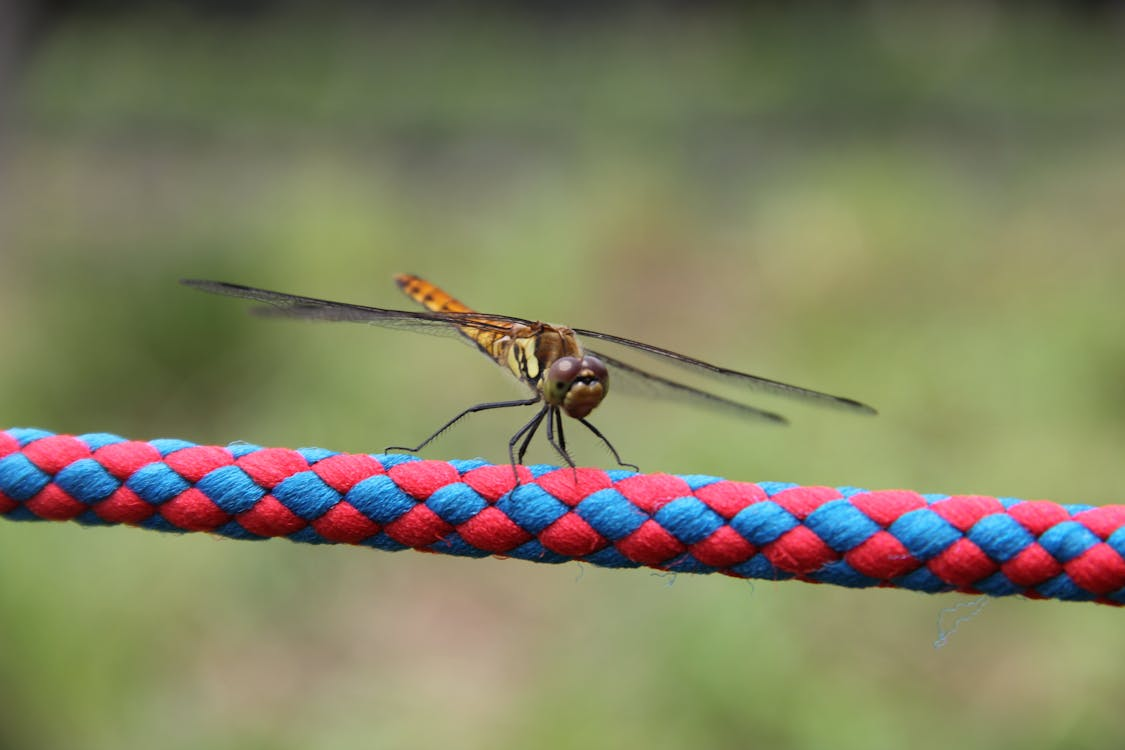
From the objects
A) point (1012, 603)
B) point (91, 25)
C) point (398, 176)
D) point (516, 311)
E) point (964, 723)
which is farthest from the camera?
point (91, 25)

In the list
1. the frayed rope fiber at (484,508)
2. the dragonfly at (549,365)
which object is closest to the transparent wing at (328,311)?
the dragonfly at (549,365)

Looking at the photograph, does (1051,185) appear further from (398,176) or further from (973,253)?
(398,176)

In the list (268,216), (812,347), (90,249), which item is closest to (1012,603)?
(812,347)

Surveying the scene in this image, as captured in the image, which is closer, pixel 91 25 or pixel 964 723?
pixel 964 723

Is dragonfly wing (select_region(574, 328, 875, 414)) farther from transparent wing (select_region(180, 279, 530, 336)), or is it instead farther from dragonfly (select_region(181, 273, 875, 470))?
transparent wing (select_region(180, 279, 530, 336))

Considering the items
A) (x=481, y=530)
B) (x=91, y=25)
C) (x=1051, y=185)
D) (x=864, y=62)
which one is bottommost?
(x=481, y=530)

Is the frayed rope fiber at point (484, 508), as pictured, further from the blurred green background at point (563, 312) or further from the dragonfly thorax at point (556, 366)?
the blurred green background at point (563, 312)

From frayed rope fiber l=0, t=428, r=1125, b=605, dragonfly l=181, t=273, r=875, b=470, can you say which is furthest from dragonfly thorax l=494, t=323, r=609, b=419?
frayed rope fiber l=0, t=428, r=1125, b=605
